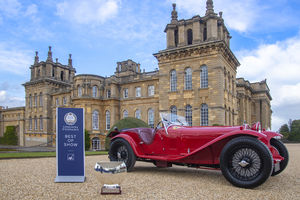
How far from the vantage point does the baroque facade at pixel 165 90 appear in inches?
872

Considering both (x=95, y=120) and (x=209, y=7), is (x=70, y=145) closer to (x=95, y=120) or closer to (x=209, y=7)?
(x=209, y=7)

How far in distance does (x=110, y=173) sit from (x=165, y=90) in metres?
19.8

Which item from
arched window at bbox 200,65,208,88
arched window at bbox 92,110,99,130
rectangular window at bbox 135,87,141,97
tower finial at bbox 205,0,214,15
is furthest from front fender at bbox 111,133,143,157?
arched window at bbox 92,110,99,130

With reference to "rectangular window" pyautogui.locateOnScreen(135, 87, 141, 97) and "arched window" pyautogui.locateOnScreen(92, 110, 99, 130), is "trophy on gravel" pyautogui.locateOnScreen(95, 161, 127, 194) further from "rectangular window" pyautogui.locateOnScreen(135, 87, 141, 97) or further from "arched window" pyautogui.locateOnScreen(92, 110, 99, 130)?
"arched window" pyautogui.locateOnScreen(92, 110, 99, 130)

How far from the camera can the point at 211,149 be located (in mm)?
6332

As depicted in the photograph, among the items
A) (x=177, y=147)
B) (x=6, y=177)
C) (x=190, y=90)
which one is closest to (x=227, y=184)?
(x=177, y=147)

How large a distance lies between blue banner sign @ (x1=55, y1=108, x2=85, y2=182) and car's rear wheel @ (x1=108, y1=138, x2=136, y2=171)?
5.53 feet

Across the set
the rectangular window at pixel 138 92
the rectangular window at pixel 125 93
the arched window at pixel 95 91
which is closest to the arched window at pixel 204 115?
the rectangular window at pixel 138 92

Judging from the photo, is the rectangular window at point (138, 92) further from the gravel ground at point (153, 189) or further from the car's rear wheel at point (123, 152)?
the gravel ground at point (153, 189)

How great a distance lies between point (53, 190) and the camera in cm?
531

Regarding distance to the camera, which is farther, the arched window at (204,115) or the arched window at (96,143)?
the arched window at (96,143)

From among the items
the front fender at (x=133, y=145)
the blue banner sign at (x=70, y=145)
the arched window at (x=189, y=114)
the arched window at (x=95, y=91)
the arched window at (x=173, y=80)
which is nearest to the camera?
the blue banner sign at (x=70, y=145)

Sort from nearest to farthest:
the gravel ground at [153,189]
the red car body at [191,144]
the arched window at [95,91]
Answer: the gravel ground at [153,189] → the red car body at [191,144] → the arched window at [95,91]

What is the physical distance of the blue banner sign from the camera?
6375 mm
